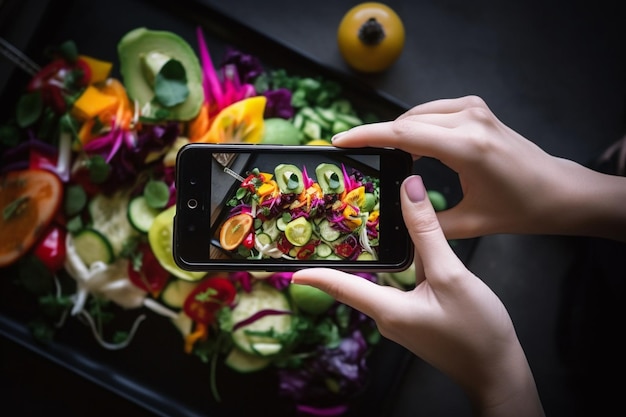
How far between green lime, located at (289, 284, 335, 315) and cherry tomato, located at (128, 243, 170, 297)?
1.22 feet

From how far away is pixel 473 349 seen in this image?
3.75ft

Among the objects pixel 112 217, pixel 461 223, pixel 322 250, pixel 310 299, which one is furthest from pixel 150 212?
pixel 461 223

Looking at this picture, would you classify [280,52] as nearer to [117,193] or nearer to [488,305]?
[117,193]

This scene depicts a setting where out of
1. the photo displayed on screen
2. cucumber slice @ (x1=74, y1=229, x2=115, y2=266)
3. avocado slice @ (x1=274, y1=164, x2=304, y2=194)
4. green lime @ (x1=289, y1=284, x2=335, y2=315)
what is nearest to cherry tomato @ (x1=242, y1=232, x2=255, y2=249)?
the photo displayed on screen

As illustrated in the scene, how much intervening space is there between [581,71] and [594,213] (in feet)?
2.62

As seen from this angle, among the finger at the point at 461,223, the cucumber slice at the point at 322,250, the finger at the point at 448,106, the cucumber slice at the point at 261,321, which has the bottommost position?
the cucumber slice at the point at 261,321

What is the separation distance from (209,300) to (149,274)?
0.19m

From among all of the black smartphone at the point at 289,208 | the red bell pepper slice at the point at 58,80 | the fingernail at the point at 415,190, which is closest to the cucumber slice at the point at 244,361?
the black smartphone at the point at 289,208

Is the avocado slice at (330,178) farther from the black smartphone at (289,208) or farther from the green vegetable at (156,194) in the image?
the green vegetable at (156,194)

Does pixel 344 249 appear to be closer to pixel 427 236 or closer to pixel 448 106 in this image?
pixel 427 236

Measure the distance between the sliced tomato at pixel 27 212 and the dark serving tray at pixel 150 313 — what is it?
0.43 feet

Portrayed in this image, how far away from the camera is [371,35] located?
1.67 metres

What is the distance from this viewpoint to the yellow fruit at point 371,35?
66.4 inches

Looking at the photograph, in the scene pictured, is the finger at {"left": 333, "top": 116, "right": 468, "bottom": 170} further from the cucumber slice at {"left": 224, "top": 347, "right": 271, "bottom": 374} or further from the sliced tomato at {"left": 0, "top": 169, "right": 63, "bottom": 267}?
the sliced tomato at {"left": 0, "top": 169, "right": 63, "bottom": 267}
